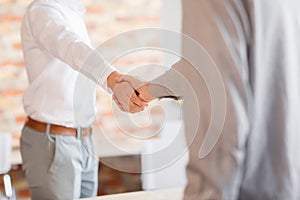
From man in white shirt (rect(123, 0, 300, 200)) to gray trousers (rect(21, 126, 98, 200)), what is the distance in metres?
1.01

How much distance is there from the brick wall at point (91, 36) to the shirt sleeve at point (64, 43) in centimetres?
113

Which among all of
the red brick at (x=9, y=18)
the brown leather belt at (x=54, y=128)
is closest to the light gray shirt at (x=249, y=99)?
the brown leather belt at (x=54, y=128)

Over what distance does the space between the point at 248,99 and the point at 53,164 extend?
1.12 m

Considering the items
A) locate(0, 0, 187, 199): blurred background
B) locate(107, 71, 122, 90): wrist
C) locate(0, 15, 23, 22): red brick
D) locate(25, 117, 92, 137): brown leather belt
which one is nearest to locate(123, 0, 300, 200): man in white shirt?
locate(107, 71, 122, 90): wrist

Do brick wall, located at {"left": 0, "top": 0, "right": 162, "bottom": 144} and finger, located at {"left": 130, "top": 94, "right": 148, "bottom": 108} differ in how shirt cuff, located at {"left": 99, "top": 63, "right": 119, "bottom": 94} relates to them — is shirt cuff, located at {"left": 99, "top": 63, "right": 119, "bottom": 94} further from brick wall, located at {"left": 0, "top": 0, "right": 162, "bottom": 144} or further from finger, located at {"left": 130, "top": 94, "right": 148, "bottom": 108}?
brick wall, located at {"left": 0, "top": 0, "right": 162, "bottom": 144}

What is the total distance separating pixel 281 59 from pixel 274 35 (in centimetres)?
4

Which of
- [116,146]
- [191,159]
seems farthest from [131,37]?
[191,159]

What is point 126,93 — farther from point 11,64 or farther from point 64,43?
point 11,64

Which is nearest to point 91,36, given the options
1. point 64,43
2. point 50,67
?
point 50,67

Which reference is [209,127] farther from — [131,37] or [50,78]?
[131,37]

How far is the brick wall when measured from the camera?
9.21 ft

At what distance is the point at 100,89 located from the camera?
290 centimetres

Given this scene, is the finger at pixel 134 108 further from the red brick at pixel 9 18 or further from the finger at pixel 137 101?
the red brick at pixel 9 18

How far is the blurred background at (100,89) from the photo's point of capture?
9.21 ft
